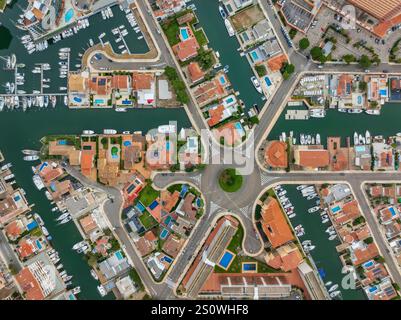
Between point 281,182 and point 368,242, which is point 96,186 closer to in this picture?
point 281,182

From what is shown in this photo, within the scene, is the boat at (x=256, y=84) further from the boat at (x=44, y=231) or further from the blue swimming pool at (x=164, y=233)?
the boat at (x=44, y=231)

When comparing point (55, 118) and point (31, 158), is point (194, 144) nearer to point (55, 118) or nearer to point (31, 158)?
point (55, 118)

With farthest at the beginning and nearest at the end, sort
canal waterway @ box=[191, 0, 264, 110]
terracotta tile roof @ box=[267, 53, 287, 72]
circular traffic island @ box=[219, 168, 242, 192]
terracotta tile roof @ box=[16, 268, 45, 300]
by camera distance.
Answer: canal waterway @ box=[191, 0, 264, 110] < terracotta tile roof @ box=[267, 53, 287, 72] < circular traffic island @ box=[219, 168, 242, 192] < terracotta tile roof @ box=[16, 268, 45, 300]

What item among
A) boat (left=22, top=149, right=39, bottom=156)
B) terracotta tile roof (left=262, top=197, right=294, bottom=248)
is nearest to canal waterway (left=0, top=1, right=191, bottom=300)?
boat (left=22, top=149, right=39, bottom=156)

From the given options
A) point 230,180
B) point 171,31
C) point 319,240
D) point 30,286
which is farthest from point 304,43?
point 30,286

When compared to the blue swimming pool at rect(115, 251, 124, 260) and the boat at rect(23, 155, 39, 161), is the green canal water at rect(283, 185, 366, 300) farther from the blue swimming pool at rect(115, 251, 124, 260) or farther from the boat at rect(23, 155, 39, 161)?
the boat at rect(23, 155, 39, 161)

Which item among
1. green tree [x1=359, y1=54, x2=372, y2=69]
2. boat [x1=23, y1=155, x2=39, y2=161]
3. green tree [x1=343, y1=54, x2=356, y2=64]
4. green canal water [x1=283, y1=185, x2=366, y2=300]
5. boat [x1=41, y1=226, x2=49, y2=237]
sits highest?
boat [x1=23, y1=155, x2=39, y2=161]

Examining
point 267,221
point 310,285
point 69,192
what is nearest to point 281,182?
point 267,221

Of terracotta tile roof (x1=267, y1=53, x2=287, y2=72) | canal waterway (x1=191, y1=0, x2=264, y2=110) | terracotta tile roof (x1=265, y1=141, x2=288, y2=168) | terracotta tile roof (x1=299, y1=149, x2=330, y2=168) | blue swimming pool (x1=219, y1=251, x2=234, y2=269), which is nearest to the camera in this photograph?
terracotta tile roof (x1=299, y1=149, x2=330, y2=168)
